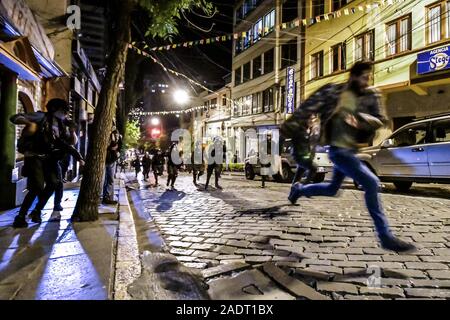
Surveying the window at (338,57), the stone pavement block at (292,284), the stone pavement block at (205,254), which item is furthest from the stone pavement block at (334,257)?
the window at (338,57)

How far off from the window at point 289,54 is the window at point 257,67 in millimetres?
3802

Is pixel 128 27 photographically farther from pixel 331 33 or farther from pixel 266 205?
pixel 331 33

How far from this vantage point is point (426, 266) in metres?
3.50

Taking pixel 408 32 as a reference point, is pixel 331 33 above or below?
above

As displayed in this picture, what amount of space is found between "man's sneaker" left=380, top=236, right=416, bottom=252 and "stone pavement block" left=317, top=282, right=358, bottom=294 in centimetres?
62

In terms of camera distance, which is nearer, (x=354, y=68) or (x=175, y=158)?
(x=354, y=68)

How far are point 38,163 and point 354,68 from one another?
4636 millimetres

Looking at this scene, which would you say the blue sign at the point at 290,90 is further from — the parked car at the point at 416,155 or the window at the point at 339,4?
the parked car at the point at 416,155

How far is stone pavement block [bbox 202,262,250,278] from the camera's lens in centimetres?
343

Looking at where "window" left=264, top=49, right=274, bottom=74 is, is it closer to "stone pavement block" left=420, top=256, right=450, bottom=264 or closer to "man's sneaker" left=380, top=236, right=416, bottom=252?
"stone pavement block" left=420, top=256, right=450, bottom=264

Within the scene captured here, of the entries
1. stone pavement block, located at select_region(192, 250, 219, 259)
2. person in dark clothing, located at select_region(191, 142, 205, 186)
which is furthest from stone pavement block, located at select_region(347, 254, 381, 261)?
person in dark clothing, located at select_region(191, 142, 205, 186)

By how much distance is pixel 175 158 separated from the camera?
1257 centimetres

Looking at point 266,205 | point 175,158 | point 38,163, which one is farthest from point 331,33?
point 38,163

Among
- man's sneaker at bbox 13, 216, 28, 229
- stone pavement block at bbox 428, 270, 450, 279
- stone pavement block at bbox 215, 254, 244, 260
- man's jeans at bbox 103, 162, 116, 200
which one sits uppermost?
man's jeans at bbox 103, 162, 116, 200
